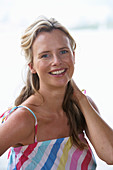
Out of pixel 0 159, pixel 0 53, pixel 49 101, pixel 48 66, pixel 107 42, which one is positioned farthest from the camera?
pixel 107 42

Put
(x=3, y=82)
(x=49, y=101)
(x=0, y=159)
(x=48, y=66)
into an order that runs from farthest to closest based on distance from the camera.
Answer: (x=3, y=82), (x=0, y=159), (x=49, y=101), (x=48, y=66)

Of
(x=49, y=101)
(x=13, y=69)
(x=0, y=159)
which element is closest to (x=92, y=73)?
(x=13, y=69)

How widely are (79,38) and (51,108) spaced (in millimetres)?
2473

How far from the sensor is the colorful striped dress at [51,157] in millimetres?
1312

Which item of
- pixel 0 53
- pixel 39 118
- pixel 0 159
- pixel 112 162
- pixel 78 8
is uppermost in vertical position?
pixel 78 8

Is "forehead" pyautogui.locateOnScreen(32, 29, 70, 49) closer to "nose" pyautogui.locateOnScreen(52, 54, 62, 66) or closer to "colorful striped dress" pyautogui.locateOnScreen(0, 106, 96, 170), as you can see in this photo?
"nose" pyautogui.locateOnScreen(52, 54, 62, 66)

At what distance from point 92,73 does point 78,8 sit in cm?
84

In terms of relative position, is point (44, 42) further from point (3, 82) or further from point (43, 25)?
point (3, 82)

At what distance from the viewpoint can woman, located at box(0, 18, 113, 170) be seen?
4.29ft

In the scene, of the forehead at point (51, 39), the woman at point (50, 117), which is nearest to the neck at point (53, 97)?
the woman at point (50, 117)

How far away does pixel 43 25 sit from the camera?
1375 mm

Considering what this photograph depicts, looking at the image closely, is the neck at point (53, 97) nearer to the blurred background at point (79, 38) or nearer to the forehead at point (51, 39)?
the forehead at point (51, 39)

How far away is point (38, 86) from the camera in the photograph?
1.52 m

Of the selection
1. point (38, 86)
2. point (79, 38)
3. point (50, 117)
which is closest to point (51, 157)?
point (50, 117)
